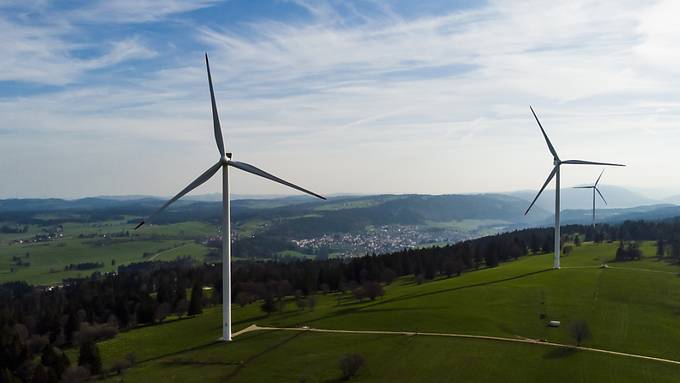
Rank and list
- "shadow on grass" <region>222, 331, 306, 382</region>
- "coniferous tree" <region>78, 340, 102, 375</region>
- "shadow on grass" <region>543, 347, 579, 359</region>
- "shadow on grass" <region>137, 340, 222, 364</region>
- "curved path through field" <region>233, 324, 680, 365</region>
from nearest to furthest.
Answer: "curved path through field" <region>233, 324, 680, 365</region> < "shadow on grass" <region>543, 347, 579, 359</region> < "shadow on grass" <region>222, 331, 306, 382</region> < "coniferous tree" <region>78, 340, 102, 375</region> < "shadow on grass" <region>137, 340, 222, 364</region>

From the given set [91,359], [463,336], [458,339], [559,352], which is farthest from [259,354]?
[559,352]

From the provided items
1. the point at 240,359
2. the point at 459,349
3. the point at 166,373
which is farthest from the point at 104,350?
the point at 459,349

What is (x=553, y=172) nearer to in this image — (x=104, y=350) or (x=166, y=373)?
(x=166, y=373)

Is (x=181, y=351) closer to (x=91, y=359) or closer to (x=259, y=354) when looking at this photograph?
(x=91, y=359)

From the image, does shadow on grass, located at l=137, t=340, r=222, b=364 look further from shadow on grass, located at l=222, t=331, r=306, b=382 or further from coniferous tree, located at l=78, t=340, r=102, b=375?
shadow on grass, located at l=222, t=331, r=306, b=382

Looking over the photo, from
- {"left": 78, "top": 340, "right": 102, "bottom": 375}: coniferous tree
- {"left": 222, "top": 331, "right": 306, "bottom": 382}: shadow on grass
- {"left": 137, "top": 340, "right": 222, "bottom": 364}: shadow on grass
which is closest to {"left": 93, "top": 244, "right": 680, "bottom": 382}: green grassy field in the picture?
{"left": 222, "top": 331, "right": 306, "bottom": 382}: shadow on grass

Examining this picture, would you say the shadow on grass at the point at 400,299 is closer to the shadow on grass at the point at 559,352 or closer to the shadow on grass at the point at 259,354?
the shadow on grass at the point at 259,354

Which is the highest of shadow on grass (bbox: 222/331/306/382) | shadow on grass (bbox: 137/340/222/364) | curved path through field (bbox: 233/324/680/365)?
curved path through field (bbox: 233/324/680/365)
